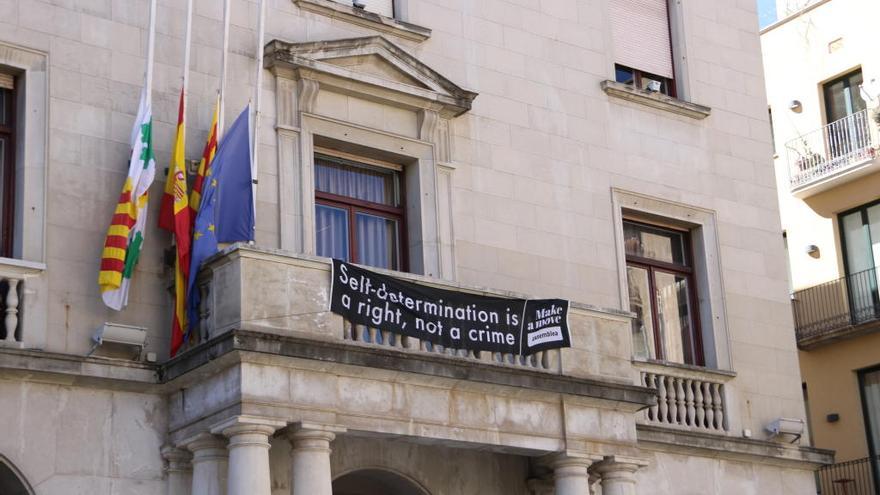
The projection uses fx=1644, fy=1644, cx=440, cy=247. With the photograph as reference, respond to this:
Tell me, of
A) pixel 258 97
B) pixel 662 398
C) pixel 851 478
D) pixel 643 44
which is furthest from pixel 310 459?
pixel 851 478

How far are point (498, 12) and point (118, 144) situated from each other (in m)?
6.99

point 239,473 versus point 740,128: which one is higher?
point 740,128

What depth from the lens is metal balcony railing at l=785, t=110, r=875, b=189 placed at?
109 feet

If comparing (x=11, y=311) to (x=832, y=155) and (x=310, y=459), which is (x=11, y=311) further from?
(x=832, y=155)

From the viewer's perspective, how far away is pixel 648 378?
23578mm

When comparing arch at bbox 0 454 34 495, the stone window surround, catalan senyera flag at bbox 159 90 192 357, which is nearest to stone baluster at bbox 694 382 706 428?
the stone window surround

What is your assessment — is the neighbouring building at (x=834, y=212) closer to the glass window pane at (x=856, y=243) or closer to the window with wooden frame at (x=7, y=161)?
the glass window pane at (x=856, y=243)

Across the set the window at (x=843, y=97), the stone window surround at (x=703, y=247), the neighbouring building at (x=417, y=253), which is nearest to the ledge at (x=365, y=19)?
the neighbouring building at (x=417, y=253)

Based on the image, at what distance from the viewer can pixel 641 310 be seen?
965 inches

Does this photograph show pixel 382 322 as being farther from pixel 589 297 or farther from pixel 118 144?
pixel 589 297

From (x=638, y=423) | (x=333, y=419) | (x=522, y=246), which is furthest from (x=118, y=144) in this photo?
(x=638, y=423)

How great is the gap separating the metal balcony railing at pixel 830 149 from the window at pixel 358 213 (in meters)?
13.9

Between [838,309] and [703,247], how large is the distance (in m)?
8.81

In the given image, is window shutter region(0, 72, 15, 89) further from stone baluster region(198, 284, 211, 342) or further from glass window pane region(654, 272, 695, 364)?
glass window pane region(654, 272, 695, 364)
